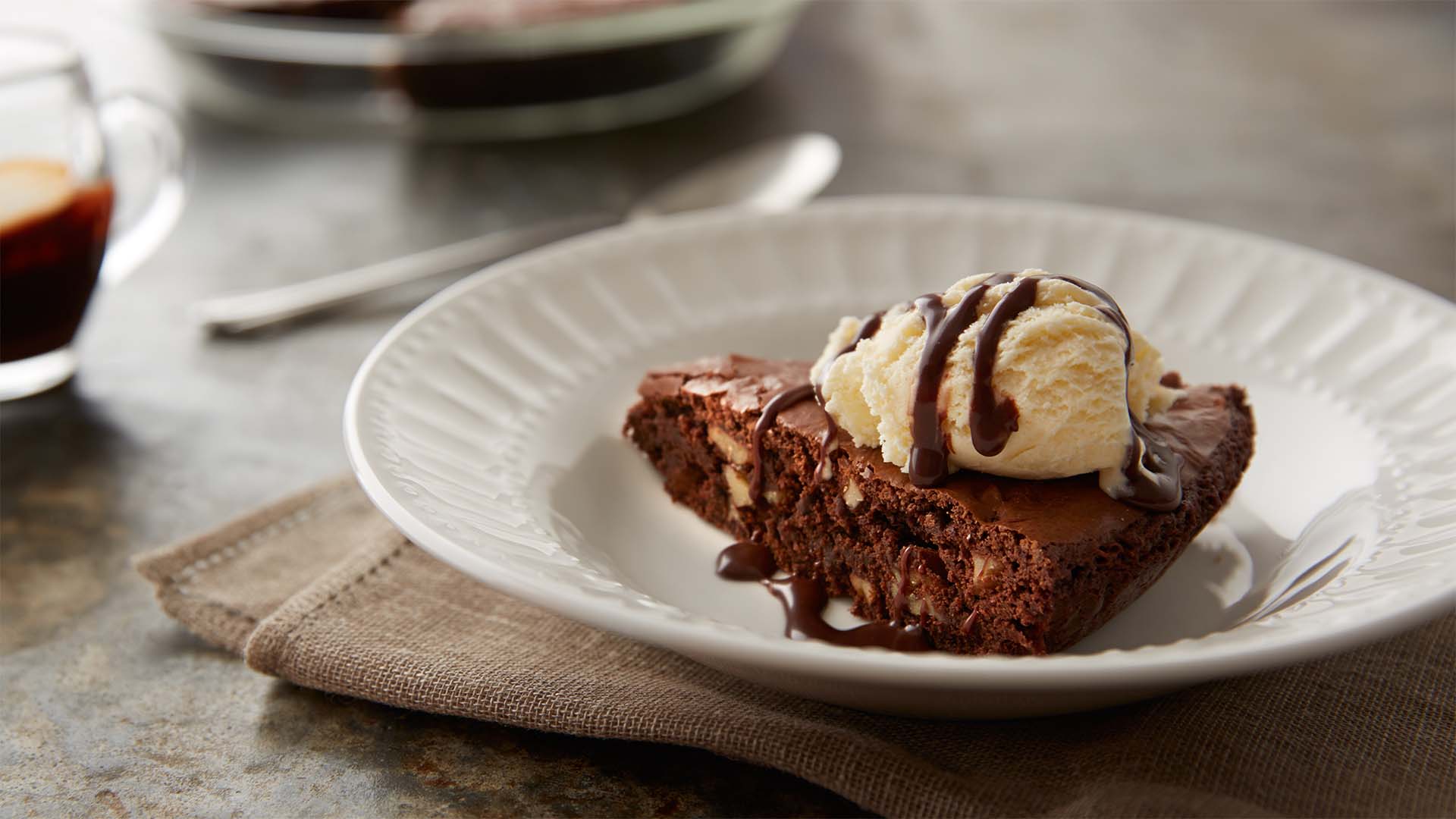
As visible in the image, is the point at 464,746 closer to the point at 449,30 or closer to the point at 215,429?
the point at 215,429

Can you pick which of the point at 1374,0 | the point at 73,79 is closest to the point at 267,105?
the point at 73,79

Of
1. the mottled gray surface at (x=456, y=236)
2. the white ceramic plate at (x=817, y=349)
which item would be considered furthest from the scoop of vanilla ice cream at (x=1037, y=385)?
the mottled gray surface at (x=456, y=236)

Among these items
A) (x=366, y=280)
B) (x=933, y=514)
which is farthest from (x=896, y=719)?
(x=366, y=280)

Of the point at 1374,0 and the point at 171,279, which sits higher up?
the point at 1374,0

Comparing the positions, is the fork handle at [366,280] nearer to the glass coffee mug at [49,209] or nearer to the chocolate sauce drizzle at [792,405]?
the glass coffee mug at [49,209]

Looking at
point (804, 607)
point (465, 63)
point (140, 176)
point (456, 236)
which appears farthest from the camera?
point (465, 63)

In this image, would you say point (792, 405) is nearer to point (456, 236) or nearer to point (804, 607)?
point (804, 607)

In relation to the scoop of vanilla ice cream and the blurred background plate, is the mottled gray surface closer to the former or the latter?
the blurred background plate
